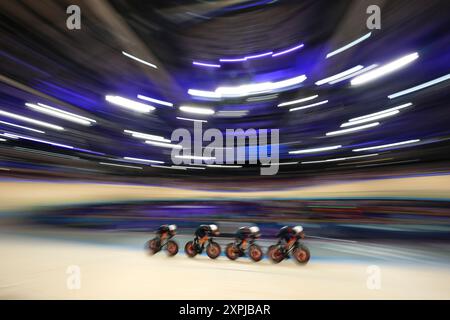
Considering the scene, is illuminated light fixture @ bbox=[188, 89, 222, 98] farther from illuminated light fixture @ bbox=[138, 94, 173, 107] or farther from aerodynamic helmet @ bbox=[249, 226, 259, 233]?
aerodynamic helmet @ bbox=[249, 226, 259, 233]

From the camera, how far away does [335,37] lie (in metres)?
1.52

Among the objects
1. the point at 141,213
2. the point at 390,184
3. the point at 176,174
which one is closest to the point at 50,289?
the point at 141,213

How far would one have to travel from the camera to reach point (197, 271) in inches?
67.5

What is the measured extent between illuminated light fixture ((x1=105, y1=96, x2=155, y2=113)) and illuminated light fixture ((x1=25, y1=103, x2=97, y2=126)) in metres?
0.23

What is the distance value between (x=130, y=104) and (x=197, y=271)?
134 centimetres

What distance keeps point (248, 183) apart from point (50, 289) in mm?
1529

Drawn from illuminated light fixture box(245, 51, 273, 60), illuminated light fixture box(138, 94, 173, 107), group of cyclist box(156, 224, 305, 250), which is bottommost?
group of cyclist box(156, 224, 305, 250)

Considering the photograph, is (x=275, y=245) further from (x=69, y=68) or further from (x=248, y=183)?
(x=69, y=68)

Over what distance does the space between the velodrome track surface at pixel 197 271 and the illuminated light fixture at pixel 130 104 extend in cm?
99

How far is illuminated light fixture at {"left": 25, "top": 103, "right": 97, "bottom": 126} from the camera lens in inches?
65.9

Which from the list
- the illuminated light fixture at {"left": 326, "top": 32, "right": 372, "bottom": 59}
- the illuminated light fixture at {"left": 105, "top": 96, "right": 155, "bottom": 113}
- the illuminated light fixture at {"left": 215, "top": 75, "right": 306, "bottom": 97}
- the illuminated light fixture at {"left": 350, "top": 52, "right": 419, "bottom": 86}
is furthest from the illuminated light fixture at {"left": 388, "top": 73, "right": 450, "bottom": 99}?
the illuminated light fixture at {"left": 105, "top": 96, "right": 155, "bottom": 113}

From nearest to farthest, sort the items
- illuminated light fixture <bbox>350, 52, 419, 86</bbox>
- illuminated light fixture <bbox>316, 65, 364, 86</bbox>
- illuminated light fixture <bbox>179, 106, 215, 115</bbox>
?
illuminated light fixture <bbox>350, 52, 419, 86</bbox> < illuminated light fixture <bbox>316, 65, 364, 86</bbox> < illuminated light fixture <bbox>179, 106, 215, 115</bbox>

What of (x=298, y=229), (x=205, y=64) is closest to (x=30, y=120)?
(x=205, y=64)
